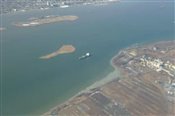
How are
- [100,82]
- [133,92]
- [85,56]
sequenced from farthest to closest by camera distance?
[85,56] < [100,82] < [133,92]

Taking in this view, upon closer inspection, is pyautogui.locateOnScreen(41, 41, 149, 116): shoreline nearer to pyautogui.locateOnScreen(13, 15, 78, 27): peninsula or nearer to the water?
the water

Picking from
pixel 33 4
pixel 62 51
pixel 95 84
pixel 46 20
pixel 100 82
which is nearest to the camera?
pixel 95 84

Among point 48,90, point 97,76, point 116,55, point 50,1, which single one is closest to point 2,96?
point 48,90

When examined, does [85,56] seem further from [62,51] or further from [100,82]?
[100,82]

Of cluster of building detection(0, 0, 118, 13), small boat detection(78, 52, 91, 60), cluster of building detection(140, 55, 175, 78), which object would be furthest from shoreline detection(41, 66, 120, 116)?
cluster of building detection(0, 0, 118, 13)

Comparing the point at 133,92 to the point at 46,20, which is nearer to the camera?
the point at 133,92

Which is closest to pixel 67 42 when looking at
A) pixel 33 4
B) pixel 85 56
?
pixel 85 56
